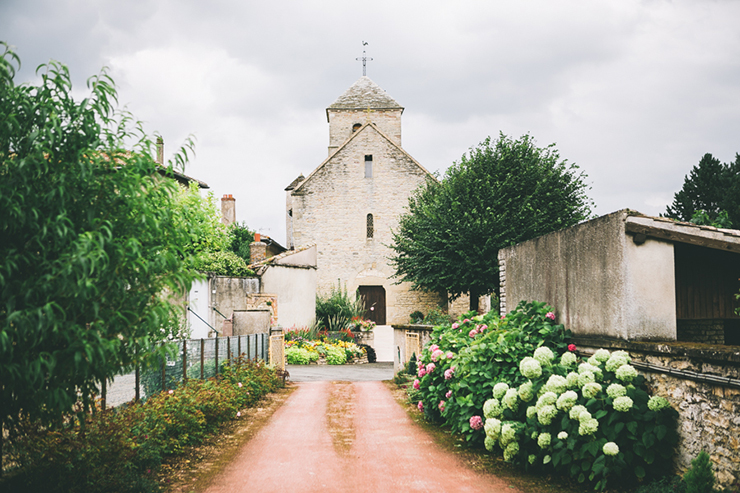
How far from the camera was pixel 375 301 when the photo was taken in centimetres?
2533

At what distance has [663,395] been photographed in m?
5.28

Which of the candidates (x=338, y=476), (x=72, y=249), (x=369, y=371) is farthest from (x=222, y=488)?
(x=369, y=371)

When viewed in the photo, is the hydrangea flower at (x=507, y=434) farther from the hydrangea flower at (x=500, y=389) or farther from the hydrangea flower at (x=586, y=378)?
the hydrangea flower at (x=586, y=378)

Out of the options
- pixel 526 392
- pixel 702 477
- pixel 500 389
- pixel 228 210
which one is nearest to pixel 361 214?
pixel 228 210

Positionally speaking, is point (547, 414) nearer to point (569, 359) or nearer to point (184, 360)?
point (569, 359)

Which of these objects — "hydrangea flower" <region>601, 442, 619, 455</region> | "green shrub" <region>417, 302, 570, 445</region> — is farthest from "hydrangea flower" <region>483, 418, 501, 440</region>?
"hydrangea flower" <region>601, 442, 619, 455</region>

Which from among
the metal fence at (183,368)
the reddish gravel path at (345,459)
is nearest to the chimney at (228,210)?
the metal fence at (183,368)

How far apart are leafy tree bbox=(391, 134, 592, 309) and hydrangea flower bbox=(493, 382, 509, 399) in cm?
1105

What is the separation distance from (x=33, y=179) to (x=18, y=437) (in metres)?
2.50

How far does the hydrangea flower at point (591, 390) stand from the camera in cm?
526

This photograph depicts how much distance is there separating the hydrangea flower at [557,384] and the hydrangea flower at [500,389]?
614 mm

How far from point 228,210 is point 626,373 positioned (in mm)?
33216

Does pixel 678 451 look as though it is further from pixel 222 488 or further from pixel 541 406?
pixel 222 488

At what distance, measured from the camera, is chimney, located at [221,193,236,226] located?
3553 centimetres
